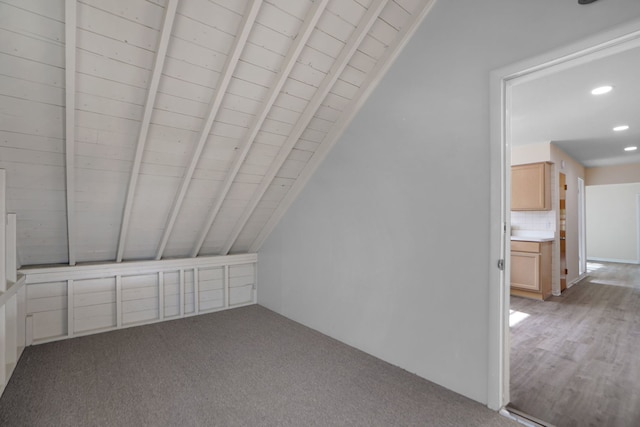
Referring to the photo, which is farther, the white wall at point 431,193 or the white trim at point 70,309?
the white trim at point 70,309

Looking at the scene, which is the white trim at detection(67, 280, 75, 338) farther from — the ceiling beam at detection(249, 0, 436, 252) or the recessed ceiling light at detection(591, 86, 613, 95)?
the recessed ceiling light at detection(591, 86, 613, 95)

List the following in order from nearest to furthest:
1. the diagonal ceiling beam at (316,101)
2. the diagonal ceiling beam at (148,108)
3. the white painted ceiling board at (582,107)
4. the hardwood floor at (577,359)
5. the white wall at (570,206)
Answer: the diagonal ceiling beam at (148,108) → the hardwood floor at (577,359) → the diagonal ceiling beam at (316,101) → the white painted ceiling board at (582,107) → the white wall at (570,206)

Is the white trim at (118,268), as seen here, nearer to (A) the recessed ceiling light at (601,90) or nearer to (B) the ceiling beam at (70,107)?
(B) the ceiling beam at (70,107)

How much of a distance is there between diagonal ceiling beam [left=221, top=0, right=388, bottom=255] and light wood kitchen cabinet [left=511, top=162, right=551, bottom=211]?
3.96 m

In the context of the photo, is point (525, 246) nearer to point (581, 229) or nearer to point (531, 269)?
point (531, 269)

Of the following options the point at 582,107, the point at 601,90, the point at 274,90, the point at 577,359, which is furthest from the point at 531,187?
the point at 274,90

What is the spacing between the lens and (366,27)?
218 centimetres

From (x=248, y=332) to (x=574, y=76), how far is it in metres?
3.83

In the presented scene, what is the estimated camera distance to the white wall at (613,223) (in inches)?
330

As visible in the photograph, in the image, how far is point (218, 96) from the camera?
2.21 meters

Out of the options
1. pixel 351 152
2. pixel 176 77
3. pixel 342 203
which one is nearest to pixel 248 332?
pixel 342 203

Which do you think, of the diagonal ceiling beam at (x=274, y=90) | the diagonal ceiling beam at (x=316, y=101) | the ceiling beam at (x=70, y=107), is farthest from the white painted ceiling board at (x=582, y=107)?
the ceiling beam at (x=70, y=107)

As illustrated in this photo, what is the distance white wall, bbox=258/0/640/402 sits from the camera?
6.44ft

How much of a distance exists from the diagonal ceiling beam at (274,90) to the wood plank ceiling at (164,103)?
0.01 m
